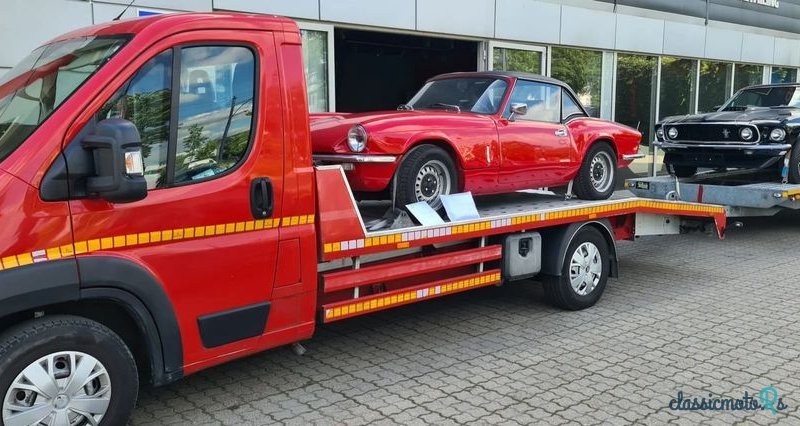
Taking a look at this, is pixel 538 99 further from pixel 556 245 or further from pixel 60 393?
pixel 60 393

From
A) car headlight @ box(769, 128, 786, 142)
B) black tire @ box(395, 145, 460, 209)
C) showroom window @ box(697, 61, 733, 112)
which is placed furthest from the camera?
showroom window @ box(697, 61, 733, 112)

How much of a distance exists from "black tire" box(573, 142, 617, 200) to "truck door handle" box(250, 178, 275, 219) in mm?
3817

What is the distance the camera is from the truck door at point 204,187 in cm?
341

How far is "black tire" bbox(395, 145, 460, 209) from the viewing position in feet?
17.1

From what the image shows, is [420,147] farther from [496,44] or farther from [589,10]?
[589,10]

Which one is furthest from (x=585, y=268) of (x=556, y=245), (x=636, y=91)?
(x=636, y=91)

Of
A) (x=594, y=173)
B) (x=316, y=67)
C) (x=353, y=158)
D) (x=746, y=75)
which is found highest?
(x=746, y=75)

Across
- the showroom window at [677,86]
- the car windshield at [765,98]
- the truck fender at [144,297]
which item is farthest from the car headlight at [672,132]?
the truck fender at [144,297]

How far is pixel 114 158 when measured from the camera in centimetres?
311

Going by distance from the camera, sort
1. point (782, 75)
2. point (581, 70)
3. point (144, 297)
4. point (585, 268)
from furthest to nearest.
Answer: point (782, 75) < point (581, 70) < point (585, 268) < point (144, 297)

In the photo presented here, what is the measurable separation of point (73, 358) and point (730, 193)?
841cm

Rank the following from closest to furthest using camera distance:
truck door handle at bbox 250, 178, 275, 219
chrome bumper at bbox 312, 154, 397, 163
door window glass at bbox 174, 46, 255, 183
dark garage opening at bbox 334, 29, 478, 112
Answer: door window glass at bbox 174, 46, 255, 183
truck door handle at bbox 250, 178, 275, 219
chrome bumper at bbox 312, 154, 397, 163
dark garage opening at bbox 334, 29, 478, 112

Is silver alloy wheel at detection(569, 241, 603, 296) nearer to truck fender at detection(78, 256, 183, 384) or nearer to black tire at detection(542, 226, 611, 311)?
black tire at detection(542, 226, 611, 311)

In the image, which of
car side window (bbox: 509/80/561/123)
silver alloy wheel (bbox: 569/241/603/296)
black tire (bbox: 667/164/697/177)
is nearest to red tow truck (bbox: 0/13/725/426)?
silver alloy wheel (bbox: 569/241/603/296)
